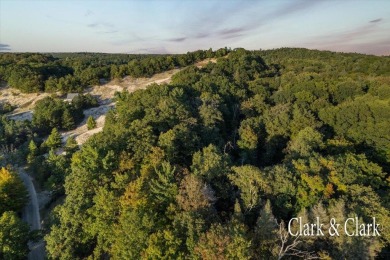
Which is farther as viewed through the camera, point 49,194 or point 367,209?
point 49,194

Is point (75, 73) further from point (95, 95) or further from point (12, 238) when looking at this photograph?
point (12, 238)

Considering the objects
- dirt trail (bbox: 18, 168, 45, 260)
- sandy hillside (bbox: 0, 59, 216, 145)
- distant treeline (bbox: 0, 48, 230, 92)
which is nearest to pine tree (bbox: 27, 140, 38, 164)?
dirt trail (bbox: 18, 168, 45, 260)

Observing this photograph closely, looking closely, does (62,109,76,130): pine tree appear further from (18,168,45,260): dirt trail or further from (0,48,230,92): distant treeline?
(0,48,230,92): distant treeline

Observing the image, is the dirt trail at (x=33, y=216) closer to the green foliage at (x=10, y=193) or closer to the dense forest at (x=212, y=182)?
the green foliage at (x=10, y=193)

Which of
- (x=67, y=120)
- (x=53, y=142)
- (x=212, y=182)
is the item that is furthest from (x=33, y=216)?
(x=67, y=120)

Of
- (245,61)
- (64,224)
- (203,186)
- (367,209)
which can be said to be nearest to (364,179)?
(367,209)

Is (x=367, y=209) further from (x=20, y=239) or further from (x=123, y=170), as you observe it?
(x=20, y=239)

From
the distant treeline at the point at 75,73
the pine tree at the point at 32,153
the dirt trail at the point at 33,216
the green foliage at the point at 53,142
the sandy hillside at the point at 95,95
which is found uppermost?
the distant treeline at the point at 75,73

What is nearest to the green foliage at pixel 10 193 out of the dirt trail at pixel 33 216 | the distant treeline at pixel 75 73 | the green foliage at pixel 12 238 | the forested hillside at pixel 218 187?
the dirt trail at pixel 33 216
